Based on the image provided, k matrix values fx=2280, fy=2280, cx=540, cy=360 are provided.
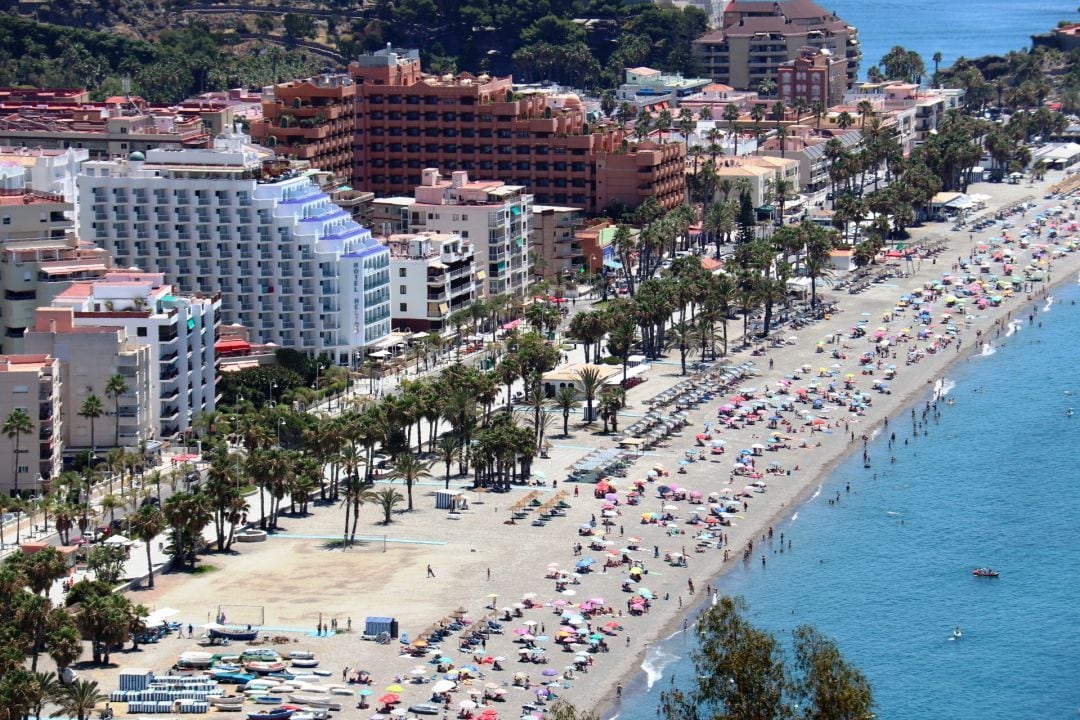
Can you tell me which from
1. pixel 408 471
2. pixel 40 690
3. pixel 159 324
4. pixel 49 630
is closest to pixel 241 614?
pixel 49 630

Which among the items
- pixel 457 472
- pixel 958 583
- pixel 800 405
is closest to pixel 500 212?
pixel 800 405

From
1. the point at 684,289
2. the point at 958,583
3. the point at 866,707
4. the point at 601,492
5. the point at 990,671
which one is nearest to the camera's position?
the point at 866,707

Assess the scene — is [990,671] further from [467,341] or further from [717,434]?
[467,341]

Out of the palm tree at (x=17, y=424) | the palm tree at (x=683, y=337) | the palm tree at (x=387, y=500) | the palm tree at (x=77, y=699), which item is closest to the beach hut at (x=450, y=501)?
the palm tree at (x=387, y=500)

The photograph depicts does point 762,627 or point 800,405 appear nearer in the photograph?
point 762,627

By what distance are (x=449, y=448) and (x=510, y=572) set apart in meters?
17.9

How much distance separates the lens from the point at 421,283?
586 ft

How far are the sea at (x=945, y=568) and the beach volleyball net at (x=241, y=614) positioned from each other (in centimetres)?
1940

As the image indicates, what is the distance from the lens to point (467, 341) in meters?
177

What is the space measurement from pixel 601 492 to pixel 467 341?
40268mm

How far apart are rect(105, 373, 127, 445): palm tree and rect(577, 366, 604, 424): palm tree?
110 ft

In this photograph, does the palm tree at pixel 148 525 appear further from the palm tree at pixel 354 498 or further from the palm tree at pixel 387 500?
the palm tree at pixel 387 500

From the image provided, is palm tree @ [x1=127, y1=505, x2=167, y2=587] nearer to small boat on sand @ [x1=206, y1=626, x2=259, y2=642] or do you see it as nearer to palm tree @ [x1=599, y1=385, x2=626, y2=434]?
small boat on sand @ [x1=206, y1=626, x2=259, y2=642]

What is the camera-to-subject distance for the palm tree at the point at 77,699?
97.9 meters
